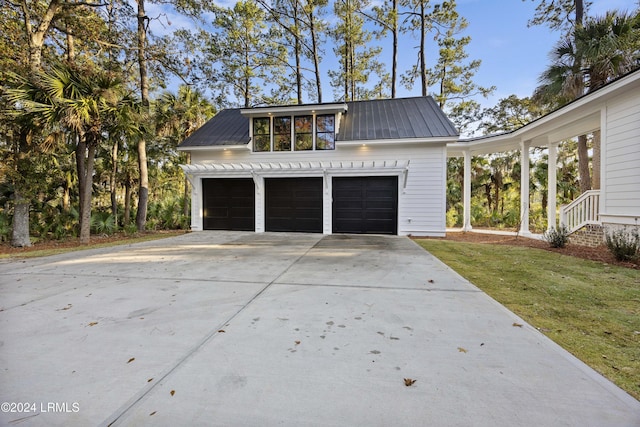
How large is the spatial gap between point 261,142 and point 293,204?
10.0 ft

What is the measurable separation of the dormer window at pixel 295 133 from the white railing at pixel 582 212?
8086 mm

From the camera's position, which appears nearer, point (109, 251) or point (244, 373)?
point (244, 373)


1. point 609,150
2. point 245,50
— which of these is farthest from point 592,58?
point 245,50

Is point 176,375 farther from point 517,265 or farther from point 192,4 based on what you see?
point 192,4

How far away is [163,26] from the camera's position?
37.7 ft

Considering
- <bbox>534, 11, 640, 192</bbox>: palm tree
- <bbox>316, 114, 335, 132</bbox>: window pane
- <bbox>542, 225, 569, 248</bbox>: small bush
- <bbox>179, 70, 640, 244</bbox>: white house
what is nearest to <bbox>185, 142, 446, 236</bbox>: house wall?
<bbox>179, 70, 640, 244</bbox>: white house

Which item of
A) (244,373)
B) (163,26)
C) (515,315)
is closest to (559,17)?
(515,315)

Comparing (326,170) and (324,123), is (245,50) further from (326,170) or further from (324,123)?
(326,170)

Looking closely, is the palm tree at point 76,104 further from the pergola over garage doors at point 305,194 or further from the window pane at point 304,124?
the window pane at point 304,124

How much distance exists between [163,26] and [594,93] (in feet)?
50.0

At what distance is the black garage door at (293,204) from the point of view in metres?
10.9

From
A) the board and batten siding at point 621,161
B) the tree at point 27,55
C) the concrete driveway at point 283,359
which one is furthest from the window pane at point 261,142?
the board and batten siding at point 621,161

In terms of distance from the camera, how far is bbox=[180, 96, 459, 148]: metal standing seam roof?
10218 millimetres

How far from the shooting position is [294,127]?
11.3 metres
